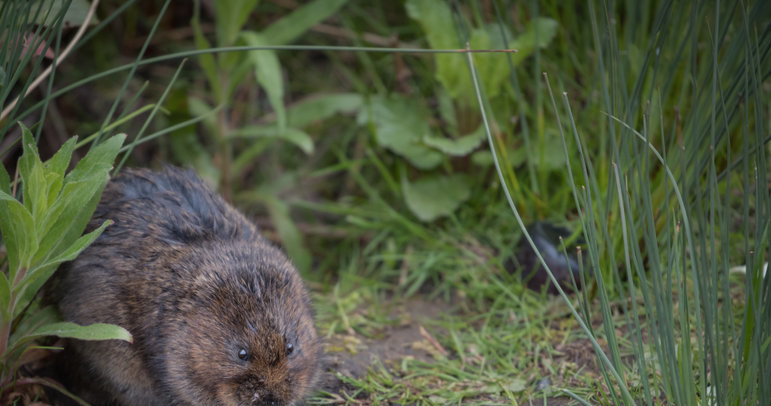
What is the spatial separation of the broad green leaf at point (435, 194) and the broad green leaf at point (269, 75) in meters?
0.83

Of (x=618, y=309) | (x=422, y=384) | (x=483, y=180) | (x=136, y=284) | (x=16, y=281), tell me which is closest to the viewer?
(x=16, y=281)

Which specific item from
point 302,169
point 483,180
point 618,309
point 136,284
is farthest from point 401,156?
point 136,284

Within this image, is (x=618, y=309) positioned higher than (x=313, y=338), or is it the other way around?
(x=313, y=338)

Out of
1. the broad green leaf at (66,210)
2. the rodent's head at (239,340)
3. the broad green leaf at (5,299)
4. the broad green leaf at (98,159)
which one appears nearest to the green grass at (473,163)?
the broad green leaf at (98,159)

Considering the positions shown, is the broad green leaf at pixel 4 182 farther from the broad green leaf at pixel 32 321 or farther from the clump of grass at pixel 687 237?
the clump of grass at pixel 687 237

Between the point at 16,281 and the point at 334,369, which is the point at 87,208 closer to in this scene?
the point at 16,281

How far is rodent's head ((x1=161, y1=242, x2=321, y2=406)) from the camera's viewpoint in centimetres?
247

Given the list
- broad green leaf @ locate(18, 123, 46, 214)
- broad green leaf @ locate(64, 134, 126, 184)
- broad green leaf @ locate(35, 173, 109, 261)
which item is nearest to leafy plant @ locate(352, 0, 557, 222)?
broad green leaf @ locate(64, 134, 126, 184)

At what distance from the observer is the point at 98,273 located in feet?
9.04

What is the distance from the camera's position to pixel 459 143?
3934 mm

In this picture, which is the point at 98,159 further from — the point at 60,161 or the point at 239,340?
the point at 239,340

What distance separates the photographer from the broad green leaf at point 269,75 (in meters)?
3.70

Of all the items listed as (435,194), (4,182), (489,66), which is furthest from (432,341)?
(4,182)

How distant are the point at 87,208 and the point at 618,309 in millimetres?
2235
